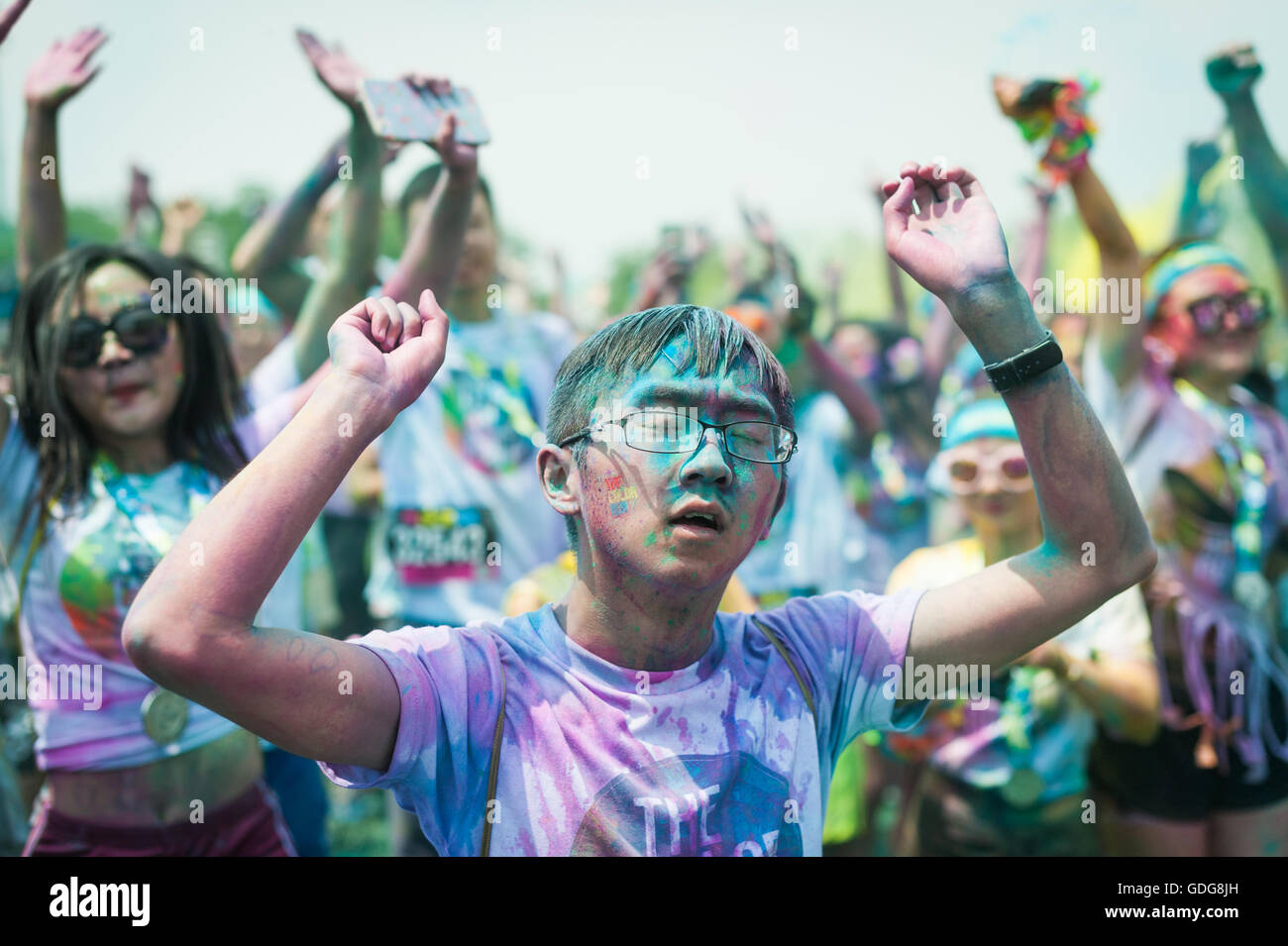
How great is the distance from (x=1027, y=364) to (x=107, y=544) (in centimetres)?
220

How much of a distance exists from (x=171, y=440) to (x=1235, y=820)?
3.40 meters

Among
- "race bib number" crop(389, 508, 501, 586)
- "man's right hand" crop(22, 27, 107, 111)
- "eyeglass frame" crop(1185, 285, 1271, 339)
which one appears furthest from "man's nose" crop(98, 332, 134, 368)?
"eyeglass frame" crop(1185, 285, 1271, 339)

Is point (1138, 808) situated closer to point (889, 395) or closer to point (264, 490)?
point (889, 395)

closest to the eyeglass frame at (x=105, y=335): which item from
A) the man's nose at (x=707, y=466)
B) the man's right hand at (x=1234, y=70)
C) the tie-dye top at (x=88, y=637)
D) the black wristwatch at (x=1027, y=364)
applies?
the tie-dye top at (x=88, y=637)

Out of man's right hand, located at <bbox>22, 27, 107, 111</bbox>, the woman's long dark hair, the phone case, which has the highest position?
man's right hand, located at <bbox>22, 27, 107, 111</bbox>

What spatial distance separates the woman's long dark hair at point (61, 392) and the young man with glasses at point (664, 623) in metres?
1.51

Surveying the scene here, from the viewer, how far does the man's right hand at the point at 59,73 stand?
3.27 meters

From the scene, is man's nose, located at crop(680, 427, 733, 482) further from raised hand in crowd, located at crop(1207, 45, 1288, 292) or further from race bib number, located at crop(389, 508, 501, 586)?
raised hand in crowd, located at crop(1207, 45, 1288, 292)

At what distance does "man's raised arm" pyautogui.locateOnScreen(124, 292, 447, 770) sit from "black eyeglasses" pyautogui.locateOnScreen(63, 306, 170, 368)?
154 cm

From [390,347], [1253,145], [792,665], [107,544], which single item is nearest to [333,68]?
[107,544]

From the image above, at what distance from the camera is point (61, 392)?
9.64 ft

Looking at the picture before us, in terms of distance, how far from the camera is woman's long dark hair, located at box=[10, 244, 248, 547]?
2932 millimetres

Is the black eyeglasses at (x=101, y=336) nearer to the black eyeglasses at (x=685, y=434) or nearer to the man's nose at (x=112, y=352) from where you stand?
the man's nose at (x=112, y=352)
